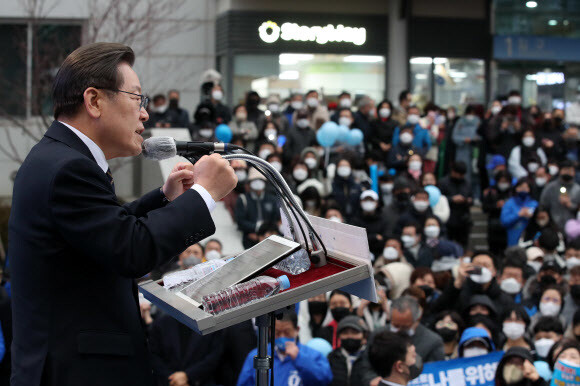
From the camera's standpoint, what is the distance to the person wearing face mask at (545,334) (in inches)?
268

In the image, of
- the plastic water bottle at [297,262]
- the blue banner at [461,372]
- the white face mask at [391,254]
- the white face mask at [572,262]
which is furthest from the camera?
the white face mask at [391,254]

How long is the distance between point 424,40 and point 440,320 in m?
11.0

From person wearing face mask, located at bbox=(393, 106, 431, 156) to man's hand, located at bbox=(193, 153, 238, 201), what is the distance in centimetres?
1093

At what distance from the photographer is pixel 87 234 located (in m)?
2.18

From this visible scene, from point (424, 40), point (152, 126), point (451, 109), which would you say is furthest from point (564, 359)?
point (424, 40)

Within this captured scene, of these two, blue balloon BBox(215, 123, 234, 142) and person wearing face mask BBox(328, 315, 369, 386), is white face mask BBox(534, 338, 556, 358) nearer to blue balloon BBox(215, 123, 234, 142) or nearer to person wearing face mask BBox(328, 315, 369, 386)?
person wearing face mask BBox(328, 315, 369, 386)

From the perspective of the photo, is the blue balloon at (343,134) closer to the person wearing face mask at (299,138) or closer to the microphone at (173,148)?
the person wearing face mask at (299,138)

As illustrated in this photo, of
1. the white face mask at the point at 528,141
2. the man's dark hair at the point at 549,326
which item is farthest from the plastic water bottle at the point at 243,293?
the white face mask at the point at 528,141

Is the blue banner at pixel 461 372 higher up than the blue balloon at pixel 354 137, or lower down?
lower down

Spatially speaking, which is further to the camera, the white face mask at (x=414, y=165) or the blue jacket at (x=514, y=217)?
the white face mask at (x=414, y=165)

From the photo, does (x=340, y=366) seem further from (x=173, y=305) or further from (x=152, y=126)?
(x=152, y=126)

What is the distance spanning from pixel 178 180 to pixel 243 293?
0.55m

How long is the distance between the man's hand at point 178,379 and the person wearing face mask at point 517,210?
6.77 metres

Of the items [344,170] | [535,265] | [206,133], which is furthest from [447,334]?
[206,133]
